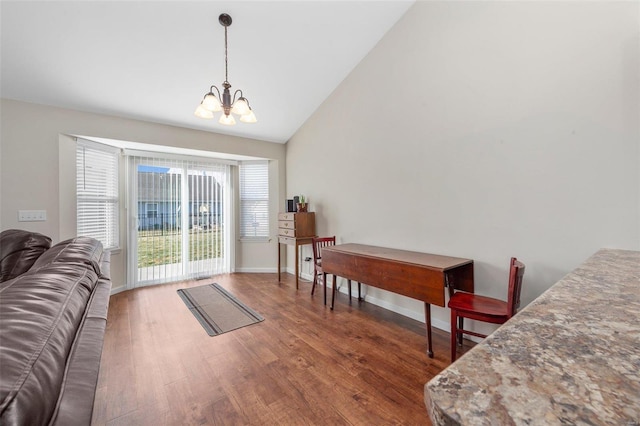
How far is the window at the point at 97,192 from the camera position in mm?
3092

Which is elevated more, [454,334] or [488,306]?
[488,306]

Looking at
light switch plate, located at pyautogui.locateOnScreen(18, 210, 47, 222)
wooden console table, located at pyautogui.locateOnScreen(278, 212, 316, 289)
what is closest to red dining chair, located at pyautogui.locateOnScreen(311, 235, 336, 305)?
wooden console table, located at pyautogui.locateOnScreen(278, 212, 316, 289)

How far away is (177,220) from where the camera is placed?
3.96 meters

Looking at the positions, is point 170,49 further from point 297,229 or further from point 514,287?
point 514,287

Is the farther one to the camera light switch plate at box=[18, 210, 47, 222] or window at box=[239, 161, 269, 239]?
window at box=[239, 161, 269, 239]

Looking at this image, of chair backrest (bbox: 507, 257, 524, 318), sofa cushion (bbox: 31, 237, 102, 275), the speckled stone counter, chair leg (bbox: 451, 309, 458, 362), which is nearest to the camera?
the speckled stone counter

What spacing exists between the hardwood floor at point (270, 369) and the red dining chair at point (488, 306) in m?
0.40

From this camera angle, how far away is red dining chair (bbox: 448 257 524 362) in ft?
5.25

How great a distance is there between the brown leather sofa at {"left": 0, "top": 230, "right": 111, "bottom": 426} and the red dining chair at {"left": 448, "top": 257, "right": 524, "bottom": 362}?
2.01 metres

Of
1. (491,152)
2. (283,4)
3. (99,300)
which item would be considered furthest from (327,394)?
(283,4)

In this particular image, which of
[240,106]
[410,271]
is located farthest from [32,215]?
[410,271]

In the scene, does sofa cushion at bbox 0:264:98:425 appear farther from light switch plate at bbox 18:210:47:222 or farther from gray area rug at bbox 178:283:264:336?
light switch plate at bbox 18:210:47:222

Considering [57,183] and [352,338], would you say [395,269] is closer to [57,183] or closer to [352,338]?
[352,338]

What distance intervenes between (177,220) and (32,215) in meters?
1.53
